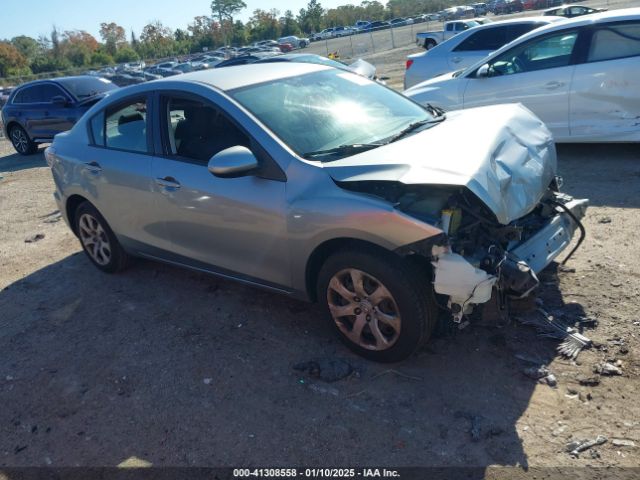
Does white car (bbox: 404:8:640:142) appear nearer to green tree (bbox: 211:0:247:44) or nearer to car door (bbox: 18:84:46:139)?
car door (bbox: 18:84:46:139)

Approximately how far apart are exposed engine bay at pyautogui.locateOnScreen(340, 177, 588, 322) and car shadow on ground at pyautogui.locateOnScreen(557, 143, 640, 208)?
2749 mm

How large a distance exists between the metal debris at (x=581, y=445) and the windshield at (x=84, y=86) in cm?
1215

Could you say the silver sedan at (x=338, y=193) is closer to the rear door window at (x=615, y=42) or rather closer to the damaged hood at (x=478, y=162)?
the damaged hood at (x=478, y=162)

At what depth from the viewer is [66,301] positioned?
495cm

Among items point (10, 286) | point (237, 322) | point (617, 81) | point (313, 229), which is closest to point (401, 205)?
point (313, 229)

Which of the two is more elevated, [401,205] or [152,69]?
[152,69]

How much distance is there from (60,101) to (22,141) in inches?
85.2

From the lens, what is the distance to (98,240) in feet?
17.3

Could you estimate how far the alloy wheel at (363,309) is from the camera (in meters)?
3.26

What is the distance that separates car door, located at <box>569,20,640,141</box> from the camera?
636 cm

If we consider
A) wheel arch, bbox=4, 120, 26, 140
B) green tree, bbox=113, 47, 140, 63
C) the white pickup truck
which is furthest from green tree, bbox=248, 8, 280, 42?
wheel arch, bbox=4, 120, 26, 140

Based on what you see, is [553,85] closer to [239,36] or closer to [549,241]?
[549,241]

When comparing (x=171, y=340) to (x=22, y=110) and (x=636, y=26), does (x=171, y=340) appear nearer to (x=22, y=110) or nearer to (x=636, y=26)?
(x=636, y=26)

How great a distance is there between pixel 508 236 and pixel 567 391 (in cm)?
95
